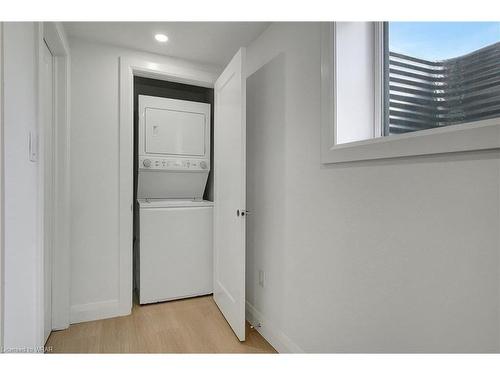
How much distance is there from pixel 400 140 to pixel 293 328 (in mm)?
1226

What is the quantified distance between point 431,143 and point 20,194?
1.52 meters

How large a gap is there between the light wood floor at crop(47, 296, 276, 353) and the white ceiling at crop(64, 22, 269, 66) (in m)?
2.21

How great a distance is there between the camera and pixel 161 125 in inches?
94.0

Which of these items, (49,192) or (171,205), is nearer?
(49,192)

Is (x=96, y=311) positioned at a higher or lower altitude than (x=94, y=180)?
lower

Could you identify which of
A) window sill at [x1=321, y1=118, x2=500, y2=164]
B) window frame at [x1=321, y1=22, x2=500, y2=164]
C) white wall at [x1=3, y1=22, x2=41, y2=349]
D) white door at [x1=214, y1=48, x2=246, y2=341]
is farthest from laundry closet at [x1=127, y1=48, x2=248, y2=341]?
white wall at [x1=3, y1=22, x2=41, y2=349]

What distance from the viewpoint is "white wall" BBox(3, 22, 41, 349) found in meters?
0.89

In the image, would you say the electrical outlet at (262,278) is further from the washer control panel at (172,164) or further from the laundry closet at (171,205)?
the washer control panel at (172,164)

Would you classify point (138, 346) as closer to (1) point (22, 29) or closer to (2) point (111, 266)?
(2) point (111, 266)

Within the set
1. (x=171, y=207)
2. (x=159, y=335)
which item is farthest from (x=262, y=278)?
(x=171, y=207)

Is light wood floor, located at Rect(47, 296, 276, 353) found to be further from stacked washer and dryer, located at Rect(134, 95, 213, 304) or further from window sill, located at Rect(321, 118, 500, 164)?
window sill, located at Rect(321, 118, 500, 164)

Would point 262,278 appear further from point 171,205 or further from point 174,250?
point 171,205

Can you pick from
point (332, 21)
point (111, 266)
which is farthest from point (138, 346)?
point (332, 21)

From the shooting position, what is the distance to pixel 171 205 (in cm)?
233
